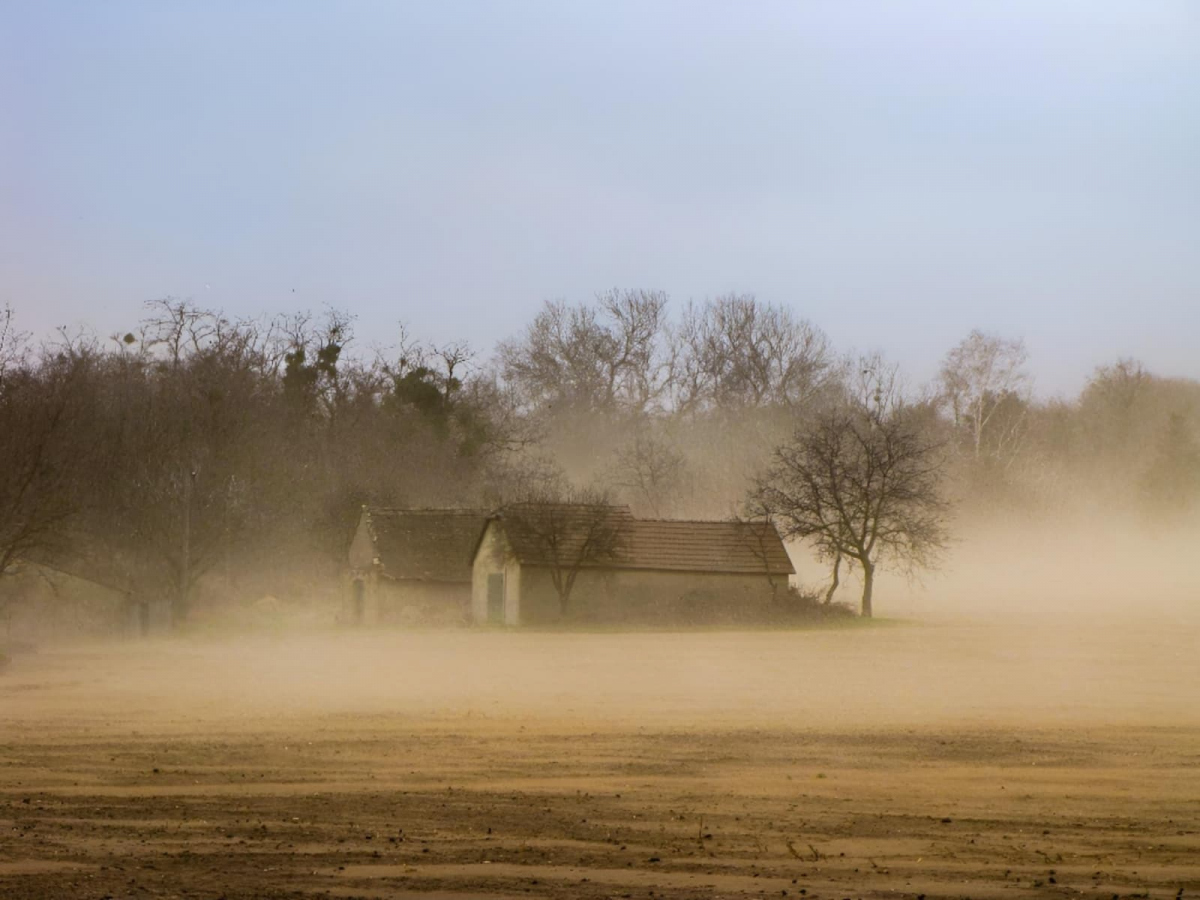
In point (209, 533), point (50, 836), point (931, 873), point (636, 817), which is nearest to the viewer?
point (931, 873)

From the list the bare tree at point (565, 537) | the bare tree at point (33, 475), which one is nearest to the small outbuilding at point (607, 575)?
the bare tree at point (565, 537)

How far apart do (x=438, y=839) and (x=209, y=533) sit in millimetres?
45531

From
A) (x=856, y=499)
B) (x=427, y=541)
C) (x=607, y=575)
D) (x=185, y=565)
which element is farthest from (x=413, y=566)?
(x=856, y=499)

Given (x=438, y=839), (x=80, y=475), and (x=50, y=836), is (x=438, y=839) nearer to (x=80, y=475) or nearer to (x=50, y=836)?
(x=50, y=836)

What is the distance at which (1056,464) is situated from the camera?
9388cm

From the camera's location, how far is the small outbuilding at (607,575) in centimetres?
4909

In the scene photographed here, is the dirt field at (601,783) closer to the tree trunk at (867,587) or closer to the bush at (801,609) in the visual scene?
the bush at (801,609)

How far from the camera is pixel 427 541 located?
55719mm

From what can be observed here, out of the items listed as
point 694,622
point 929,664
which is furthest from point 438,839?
point 694,622

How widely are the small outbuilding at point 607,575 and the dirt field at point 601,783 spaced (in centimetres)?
1822

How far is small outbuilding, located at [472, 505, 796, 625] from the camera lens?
49.1 m

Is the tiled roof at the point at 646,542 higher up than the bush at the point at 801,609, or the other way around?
the tiled roof at the point at 646,542

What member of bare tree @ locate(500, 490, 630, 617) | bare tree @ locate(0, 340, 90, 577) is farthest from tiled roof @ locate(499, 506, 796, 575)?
bare tree @ locate(0, 340, 90, 577)

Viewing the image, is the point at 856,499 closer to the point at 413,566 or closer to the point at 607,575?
the point at 607,575
